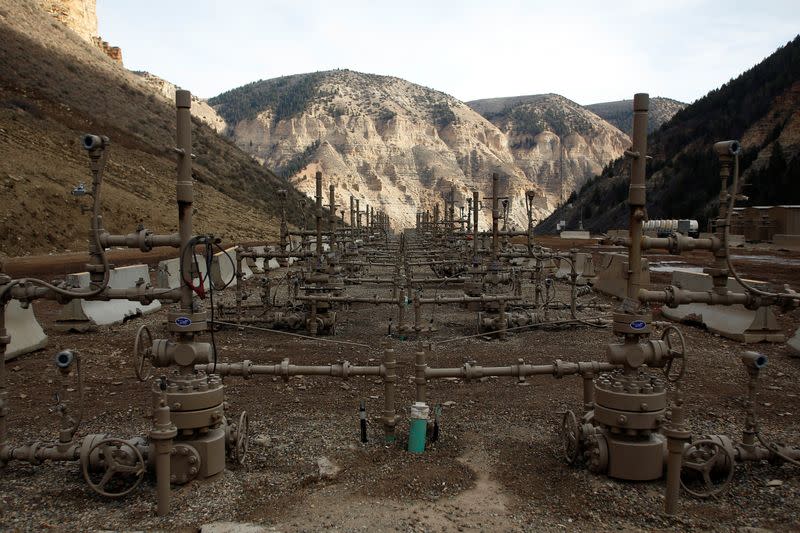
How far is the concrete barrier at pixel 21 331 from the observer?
9039mm

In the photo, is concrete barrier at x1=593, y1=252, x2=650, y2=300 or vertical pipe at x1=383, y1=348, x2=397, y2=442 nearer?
vertical pipe at x1=383, y1=348, x2=397, y2=442

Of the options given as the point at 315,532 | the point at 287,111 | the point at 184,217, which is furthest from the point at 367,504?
the point at 287,111

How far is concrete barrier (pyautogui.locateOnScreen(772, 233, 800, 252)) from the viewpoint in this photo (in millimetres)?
34812

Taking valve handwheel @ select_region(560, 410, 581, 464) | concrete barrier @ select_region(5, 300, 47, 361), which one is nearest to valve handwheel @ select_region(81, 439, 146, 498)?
valve handwheel @ select_region(560, 410, 581, 464)

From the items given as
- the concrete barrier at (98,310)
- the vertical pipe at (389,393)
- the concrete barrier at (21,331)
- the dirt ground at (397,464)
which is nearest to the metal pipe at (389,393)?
the vertical pipe at (389,393)

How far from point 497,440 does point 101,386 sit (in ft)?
17.5

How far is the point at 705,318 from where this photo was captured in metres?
12.1

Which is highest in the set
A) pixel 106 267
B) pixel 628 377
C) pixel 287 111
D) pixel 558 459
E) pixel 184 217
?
pixel 287 111

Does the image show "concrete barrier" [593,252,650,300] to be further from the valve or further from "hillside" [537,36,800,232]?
"hillside" [537,36,800,232]

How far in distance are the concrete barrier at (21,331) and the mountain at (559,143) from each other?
143 metres

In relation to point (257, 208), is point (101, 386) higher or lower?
lower

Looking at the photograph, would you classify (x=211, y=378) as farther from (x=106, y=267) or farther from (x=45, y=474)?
(x=45, y=474)

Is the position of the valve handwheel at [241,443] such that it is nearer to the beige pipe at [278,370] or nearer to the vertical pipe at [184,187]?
the beige pipe at [278,370]

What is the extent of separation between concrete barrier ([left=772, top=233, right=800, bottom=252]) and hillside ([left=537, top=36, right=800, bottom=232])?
10.5 m
